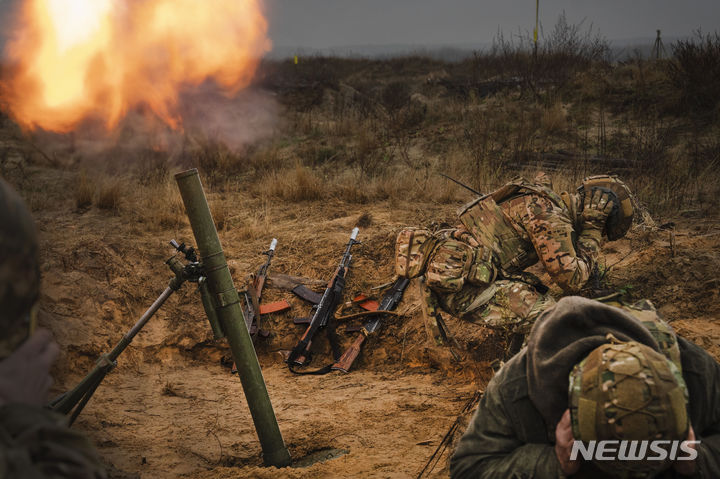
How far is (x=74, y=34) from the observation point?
9203mm

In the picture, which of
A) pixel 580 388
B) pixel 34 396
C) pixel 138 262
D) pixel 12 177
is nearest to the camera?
pixel 34 396

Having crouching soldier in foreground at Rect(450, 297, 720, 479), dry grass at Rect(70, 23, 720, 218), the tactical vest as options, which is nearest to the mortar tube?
crouching soldier in foreground at Rect(450, 297, 720, 479)

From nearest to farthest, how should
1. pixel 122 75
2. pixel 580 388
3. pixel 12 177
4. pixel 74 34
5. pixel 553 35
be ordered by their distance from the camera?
1. pixel 580 388
2. pixel 74 34
3. pixel 12 177
4. pixel 122 75
5. pixel 553 35

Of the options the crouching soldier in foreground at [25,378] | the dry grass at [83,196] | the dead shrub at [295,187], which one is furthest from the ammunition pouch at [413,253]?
the dry grass at [83,196]

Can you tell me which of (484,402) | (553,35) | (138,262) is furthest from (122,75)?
(484,402)

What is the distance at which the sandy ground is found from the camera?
364 centimetres

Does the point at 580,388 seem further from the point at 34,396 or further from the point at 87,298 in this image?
the point at 87,298

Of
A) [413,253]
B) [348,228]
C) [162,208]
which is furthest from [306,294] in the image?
[162,208]

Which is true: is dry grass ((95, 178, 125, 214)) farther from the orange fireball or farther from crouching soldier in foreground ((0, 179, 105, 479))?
crouching soldier in foreground ((0, 179, 105, 479))

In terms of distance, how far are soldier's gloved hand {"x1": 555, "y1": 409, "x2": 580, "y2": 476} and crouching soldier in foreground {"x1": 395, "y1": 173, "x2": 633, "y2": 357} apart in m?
1.94

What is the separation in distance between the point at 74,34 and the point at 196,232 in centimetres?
789

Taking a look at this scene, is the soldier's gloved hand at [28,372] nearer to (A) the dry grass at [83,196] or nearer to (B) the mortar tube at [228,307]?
(B) the mortar tube at [228,307]

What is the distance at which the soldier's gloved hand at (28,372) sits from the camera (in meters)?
1.16

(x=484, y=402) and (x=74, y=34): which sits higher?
(x=74, y=34)
